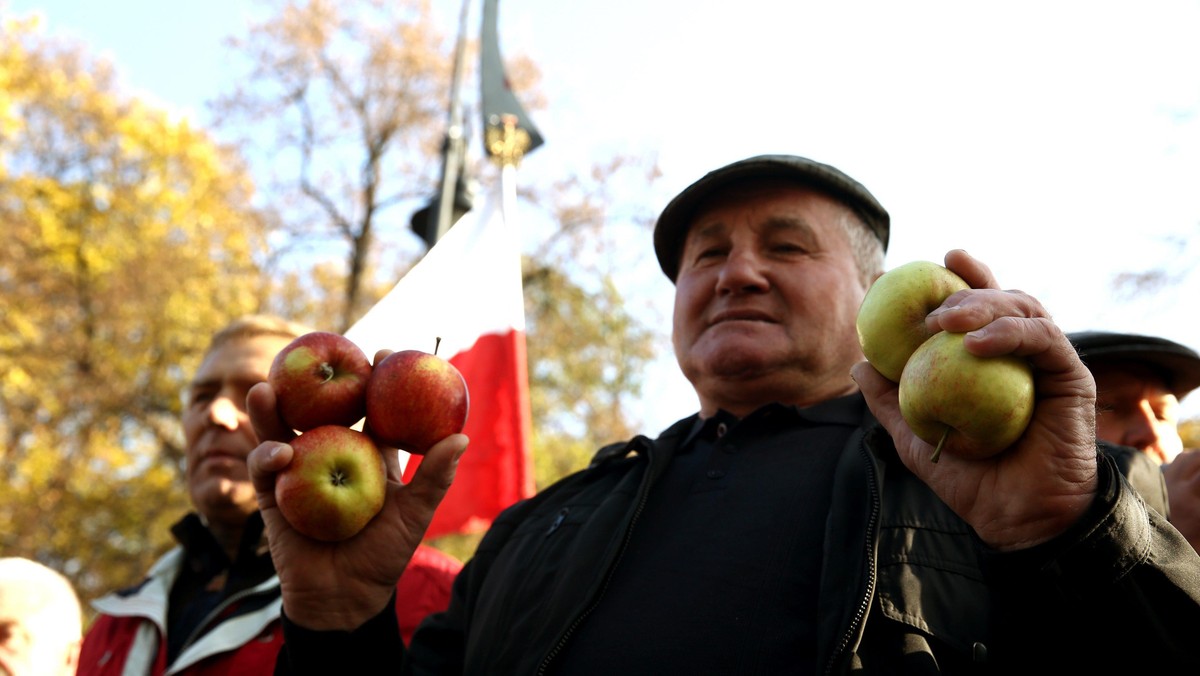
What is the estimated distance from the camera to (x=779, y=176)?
3023 mm

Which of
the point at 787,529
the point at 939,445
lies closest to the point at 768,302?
the point at 787,529

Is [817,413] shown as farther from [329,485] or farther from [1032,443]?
[329,485]

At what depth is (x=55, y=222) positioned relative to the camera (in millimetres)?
15656

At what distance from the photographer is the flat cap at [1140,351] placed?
2721mm

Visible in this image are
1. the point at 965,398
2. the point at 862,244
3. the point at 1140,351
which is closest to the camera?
the point at 965,398

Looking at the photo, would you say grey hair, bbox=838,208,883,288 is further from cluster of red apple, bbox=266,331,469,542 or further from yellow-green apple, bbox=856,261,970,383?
cluster of red apple, bbox=266,331,469,542

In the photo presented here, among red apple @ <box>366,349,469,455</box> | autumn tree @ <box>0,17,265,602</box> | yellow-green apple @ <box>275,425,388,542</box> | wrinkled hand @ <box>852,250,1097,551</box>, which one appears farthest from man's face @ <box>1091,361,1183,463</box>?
autumn tree @ <box>0,17,265,602</box>

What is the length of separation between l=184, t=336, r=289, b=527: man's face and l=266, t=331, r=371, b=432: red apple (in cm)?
133

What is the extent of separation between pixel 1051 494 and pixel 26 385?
15.5 meters

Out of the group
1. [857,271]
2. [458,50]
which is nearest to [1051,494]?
[857,271]

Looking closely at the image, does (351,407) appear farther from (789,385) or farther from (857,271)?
(857,271)

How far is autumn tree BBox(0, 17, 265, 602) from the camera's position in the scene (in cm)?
1441

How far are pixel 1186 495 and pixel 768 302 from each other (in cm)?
119

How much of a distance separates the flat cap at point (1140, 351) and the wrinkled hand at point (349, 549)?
1.80 metres
